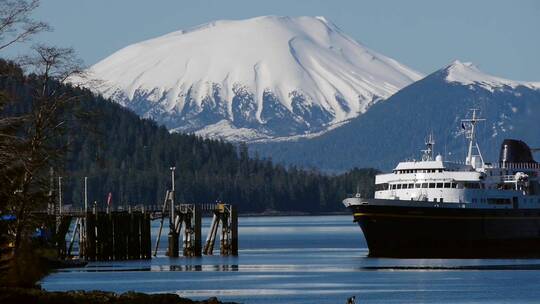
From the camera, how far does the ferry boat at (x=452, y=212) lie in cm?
10994

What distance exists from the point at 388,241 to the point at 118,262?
23.8 metres

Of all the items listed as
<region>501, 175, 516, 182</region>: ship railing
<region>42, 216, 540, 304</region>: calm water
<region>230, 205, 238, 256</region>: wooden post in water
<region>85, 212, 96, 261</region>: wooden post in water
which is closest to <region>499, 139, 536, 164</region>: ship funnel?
<region>501, 175, 516, 182</region>: ship railing

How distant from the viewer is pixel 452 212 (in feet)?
366

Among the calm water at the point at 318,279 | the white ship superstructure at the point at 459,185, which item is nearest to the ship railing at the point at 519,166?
the white ship superstructure at the point at 459,185

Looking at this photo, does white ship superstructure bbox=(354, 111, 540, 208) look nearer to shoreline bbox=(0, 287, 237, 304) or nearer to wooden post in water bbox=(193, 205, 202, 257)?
wooden post in water bbox=(193, 205, 202, 257)

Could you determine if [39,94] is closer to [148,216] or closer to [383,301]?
[383,301]

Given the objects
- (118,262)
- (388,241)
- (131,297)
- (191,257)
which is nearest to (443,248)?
(388,241)

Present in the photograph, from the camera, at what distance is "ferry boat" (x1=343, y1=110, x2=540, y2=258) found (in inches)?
4328

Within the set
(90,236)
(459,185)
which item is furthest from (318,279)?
(459,185)

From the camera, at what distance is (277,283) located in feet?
246

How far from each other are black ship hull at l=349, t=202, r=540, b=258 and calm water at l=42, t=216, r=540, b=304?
2.84 meters

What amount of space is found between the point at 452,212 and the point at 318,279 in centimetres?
3464

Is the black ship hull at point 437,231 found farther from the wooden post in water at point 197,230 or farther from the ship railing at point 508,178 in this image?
the wooden post in water at point 197,230

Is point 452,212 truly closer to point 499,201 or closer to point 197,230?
point 499,201
